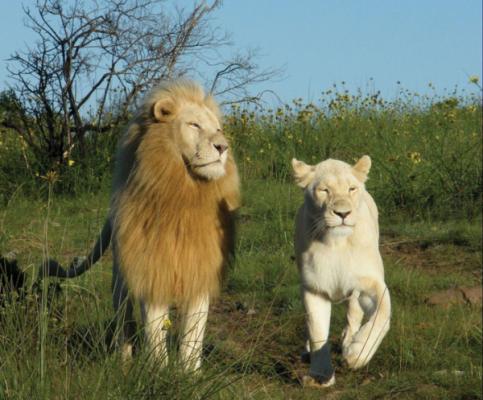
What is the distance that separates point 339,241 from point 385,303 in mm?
384

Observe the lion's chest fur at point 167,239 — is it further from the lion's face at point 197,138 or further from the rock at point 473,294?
the rock at point 473,294

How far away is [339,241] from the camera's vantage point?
4.74 metres

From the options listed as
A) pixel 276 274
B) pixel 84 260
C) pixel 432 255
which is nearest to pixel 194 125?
pixel 84 260

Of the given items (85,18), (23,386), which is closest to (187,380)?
(23,386)

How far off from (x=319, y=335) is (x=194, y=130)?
1.21 metres

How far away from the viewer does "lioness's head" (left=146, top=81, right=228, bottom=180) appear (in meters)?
4.74

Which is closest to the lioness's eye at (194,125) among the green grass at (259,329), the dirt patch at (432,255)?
the green grass at (259,329)

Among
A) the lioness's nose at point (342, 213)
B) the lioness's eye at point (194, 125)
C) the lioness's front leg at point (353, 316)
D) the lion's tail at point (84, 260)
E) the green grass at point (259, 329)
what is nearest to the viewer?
the green grass at point (259, 329)

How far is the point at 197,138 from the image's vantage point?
479 cm

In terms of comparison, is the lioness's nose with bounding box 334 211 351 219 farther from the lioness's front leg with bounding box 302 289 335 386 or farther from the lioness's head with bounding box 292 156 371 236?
the lioness's front leg with bounding box 302 289 335 386

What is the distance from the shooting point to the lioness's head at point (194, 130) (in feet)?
15.6

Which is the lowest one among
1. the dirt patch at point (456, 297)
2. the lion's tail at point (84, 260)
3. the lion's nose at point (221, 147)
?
the dirt patch at point (456, 297)

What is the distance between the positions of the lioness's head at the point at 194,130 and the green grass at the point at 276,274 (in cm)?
64

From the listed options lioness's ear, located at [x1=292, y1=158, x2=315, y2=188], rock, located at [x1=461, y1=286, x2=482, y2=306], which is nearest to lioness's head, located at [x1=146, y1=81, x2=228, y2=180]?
lioness's ear, located at [x1=292, y1=158, x2=315, y2=188]
